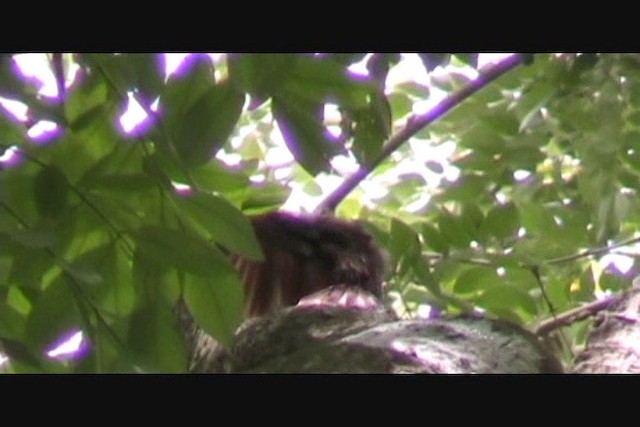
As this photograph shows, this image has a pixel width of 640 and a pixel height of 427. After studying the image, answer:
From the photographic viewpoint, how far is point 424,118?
2514 millimetres

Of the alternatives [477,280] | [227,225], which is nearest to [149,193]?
[227,225]

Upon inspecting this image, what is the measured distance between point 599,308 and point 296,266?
546 millimetres

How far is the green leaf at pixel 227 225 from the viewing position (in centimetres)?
142

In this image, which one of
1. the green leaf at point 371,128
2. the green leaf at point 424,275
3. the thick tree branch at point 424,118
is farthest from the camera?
the thick tree branch at point 424,118

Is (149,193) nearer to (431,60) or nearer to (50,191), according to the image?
(50,191)

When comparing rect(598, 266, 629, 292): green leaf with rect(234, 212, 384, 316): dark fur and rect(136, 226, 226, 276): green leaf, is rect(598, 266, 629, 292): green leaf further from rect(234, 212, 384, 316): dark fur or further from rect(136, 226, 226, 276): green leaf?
rect(136, 226, 226, 276): green leaf

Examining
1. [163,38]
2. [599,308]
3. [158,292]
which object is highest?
[163,38]

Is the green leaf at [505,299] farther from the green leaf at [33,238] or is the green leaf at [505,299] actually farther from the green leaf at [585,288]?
the green leaf at [33,238]

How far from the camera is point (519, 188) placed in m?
2.63

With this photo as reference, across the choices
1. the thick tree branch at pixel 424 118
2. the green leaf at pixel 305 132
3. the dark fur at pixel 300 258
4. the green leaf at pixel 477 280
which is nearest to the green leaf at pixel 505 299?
the green leaf at pixel 477 280

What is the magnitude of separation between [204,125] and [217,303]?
0.78 feet

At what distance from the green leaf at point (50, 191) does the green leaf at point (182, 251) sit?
0.46ft
